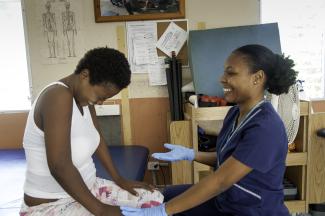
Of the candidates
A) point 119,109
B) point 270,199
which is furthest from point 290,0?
point 270,199

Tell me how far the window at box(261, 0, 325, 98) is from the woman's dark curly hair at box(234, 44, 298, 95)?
4.72ft

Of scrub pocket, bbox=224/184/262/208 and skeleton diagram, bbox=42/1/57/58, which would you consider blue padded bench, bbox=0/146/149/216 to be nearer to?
scrub pocket, bbox=224/184/262/208

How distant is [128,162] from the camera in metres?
2.07

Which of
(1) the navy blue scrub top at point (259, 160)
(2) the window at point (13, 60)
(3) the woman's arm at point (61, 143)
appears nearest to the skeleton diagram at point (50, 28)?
(2) the window at point (13, 60)

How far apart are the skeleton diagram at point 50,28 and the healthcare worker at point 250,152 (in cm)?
175

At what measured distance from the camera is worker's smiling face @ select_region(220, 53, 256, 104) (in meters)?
1.24

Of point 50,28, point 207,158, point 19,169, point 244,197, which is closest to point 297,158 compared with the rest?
point 207,158

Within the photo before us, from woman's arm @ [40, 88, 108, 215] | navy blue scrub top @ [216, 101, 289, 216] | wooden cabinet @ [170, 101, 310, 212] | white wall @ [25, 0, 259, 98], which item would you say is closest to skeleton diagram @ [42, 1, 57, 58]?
white wall @ [25, 0, 259, 98]

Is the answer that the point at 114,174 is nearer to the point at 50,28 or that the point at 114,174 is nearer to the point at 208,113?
the point at 208,113

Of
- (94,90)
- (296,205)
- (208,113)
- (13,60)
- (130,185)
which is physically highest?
(13,60)

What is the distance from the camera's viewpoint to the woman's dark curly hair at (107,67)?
1.14m

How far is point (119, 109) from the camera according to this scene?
2.60m

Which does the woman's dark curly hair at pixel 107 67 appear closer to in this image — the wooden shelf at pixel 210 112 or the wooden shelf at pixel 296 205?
the wooden shelf at pixel 210 112

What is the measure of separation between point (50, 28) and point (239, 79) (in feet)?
6.10
